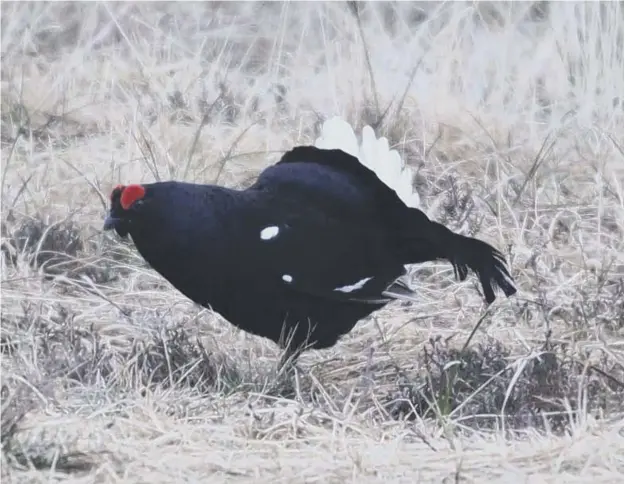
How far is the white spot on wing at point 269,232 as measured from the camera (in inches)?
59.3

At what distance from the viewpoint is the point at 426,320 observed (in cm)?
153

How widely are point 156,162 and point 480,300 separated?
0.49 metres

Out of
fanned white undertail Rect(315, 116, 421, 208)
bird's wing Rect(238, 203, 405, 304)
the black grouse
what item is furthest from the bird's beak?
fanned white undertail Rect(315, 116, 421, 208)

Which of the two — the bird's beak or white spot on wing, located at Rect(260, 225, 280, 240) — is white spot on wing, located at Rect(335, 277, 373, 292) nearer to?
white spot on wing, located at Rect(260, 225, 280, 240)

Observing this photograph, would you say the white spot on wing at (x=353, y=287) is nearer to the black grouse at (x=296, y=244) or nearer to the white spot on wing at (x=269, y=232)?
the black grouse at (x=296, y=244)

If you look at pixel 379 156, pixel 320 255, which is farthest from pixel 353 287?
pixel 379 156

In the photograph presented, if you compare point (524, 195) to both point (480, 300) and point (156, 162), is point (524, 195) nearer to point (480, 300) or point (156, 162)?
point (480, 300)

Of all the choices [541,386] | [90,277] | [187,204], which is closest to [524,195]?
[541,386]

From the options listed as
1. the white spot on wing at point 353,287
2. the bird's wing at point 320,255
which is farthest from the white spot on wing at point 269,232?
the white spot on wing at point 353,287

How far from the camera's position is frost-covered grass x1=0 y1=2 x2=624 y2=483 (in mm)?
1476

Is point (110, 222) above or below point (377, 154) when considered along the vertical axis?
below

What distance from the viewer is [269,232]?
151cm

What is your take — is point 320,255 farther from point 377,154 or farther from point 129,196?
point 129,196

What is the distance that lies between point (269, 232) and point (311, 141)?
0.15m
